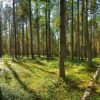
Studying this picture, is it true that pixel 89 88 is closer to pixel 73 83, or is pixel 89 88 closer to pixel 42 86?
pixel 73 83

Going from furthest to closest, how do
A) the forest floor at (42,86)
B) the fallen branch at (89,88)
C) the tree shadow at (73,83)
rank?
1. the tree shadow at (73,83)
2. the forest floor at (42,86)
3. the fallen branch at (89,88)

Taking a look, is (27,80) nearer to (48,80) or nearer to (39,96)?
(48,80)

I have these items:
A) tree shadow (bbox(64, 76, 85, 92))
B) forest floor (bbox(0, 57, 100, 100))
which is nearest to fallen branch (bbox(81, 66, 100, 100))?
forest floor (bbox(0, 57, 100, 100))

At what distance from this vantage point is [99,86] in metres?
14.8

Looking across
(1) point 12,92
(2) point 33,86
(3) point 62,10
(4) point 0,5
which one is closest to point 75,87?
(2) point 33,86

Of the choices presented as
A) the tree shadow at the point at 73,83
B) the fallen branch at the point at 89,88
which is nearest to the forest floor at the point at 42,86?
the tree shadow at the point at 73,83

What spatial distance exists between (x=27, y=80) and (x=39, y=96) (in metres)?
3.00

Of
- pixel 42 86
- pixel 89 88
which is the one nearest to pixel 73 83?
pixel 89 88

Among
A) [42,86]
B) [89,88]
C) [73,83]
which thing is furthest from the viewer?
[73,83]

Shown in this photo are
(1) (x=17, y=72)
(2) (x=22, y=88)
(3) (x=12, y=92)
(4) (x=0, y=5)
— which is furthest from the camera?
(4) (x=0, y=5)

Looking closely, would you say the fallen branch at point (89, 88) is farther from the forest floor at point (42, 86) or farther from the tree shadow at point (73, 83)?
the tree shadow at point (73, 83)

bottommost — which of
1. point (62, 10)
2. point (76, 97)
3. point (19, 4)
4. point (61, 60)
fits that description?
point (76, 97)

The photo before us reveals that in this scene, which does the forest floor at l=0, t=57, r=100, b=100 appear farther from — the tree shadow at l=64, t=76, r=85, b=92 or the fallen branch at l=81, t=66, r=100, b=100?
the fallen branch at l=81, t=66, r=100, b=100

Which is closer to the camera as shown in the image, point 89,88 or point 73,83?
point 89,88
